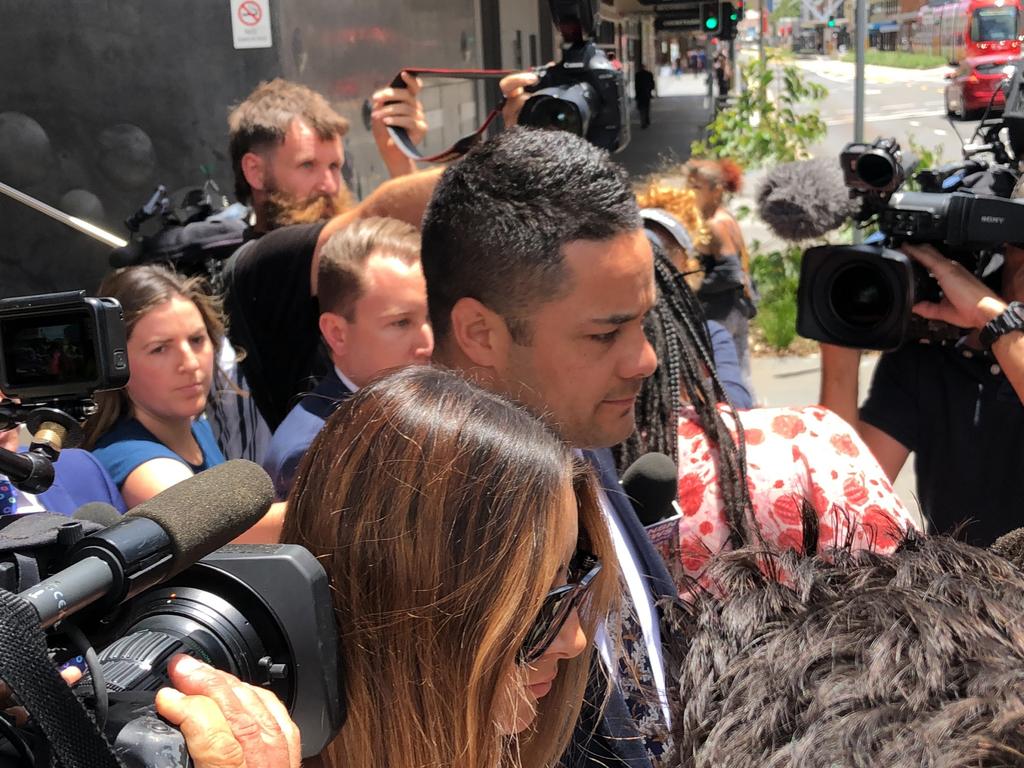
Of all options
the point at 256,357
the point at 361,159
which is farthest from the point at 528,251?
the point at 361,159

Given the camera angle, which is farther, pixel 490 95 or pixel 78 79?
pixel 490 95

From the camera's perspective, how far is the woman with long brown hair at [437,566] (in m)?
1.13

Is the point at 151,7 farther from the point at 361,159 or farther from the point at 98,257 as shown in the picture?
the point at 361,159

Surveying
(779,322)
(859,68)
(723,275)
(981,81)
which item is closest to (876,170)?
(723,275)

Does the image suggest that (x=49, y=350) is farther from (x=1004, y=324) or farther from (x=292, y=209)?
(x=292, y=209)

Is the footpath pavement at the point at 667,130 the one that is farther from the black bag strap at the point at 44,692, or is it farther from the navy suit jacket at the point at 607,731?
the black bag strap at the point at 44,692

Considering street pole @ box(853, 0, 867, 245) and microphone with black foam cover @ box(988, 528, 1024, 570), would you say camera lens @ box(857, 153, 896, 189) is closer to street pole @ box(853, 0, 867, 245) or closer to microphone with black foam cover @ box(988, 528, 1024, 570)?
microphone with black foam cover @ box(988, 528, 1024, 570)

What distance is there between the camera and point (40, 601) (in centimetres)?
75

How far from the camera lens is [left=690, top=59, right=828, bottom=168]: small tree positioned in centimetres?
844

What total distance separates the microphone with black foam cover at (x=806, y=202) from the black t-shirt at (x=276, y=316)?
2.81 m

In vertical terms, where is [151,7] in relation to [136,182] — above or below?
above

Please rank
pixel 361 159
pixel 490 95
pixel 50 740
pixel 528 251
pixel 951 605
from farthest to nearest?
pixel 490 95 → pixel 361 159 → pixel 528 251 → pixel 951 605 → pixel 50 740

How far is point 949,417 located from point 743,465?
2.92 feet

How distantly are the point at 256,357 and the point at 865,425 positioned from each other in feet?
5.60
